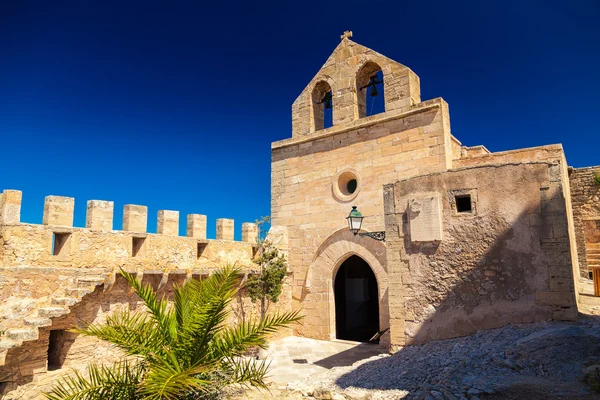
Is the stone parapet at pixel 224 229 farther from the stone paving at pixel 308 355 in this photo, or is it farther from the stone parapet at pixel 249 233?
the stone paving at pixel 308 355

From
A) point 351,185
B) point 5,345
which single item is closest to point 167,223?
point 5,345

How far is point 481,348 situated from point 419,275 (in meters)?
1.55

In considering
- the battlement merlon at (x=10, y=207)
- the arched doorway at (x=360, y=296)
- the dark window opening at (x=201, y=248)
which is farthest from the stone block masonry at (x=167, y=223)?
the arched doorway at (x=360, y=296)

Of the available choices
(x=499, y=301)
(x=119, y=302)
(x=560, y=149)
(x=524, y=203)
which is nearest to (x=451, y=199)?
(x=524, y=203)

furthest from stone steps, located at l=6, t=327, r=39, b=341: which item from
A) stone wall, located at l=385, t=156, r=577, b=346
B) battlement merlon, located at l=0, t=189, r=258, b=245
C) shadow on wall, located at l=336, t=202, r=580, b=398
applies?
stone wall, located at l=385, t=156, r=577, b=346

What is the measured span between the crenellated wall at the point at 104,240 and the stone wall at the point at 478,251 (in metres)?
5.06

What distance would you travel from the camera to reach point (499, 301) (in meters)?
5.71

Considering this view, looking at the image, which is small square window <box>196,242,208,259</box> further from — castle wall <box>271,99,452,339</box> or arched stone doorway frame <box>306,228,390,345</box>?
arched stone doorway frame <box>306,228,390,345</box>

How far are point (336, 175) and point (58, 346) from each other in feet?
23.3

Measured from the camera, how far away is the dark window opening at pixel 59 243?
7.83m

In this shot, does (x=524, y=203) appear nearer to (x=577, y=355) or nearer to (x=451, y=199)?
(x=451, y=199)

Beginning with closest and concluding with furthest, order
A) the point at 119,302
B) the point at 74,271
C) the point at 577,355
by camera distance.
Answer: the point at 577,355 → the point at 74,271 → the point at 119,302

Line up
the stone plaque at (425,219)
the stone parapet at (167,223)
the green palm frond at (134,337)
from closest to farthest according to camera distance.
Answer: the green palm frond at (134,337) < the stone plaque at (425,219) < the stone parapet at (167,223)

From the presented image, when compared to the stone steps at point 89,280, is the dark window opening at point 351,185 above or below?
above
